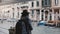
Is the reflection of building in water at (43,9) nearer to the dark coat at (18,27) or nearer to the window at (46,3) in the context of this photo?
Result: the window at (46,3)

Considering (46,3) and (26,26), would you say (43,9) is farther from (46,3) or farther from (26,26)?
(26,26)

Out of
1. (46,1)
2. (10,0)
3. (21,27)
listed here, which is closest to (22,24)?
(21,27)

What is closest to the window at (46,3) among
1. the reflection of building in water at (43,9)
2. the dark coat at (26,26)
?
the reflection of building in water at (43,9)

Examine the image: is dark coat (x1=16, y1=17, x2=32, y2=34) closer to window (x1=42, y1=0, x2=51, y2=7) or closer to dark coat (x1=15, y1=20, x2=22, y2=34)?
dark coat (x1=15, y1=20, x2=22, y2=34)

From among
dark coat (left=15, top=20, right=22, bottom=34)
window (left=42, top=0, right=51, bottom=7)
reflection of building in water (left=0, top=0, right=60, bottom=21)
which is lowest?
dark coat (left=15, top=20, right=22, bottom=34)

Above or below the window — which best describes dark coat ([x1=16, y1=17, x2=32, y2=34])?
below

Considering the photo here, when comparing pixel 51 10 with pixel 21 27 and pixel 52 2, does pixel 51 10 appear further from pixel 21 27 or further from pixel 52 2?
pixel 21 27

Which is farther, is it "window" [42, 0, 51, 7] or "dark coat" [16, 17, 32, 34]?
"window" [42, 0, 51, 7]

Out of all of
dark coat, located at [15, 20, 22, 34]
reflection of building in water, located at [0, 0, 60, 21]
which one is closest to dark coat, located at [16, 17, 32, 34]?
dark coat, located at [15, 20, 22, 34]

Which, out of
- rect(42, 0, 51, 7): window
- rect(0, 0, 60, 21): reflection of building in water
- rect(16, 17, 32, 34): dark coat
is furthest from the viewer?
Answer: rect(42, 0, 51, 7): window

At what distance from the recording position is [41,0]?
1348 centimetres

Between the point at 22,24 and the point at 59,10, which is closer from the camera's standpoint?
the point at 22,24

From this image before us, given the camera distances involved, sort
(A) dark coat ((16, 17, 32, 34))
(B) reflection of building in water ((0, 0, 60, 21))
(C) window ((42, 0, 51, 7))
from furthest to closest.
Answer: (C) window ((42, 0, 51, 7)) < (B) reflection of building in water ((0, 0, 60, 21)) < (A) dark coat ((16, 17, 32, 34))

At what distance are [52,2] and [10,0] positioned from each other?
32.7 ft
